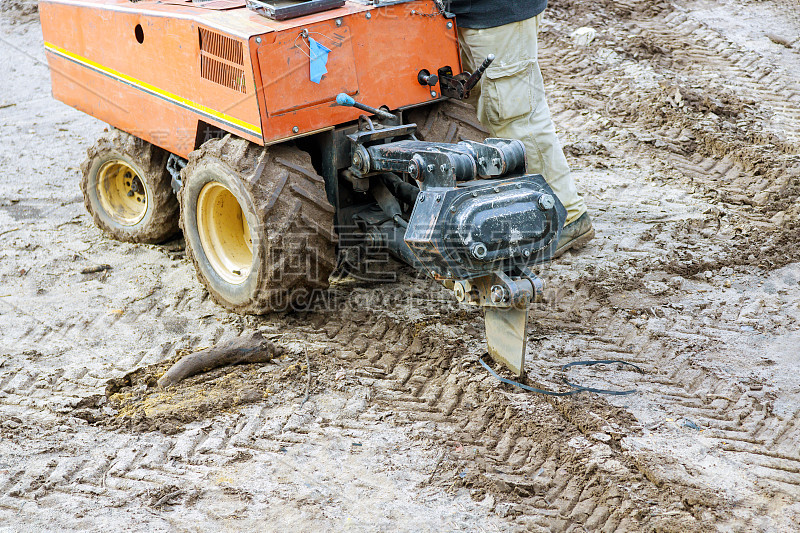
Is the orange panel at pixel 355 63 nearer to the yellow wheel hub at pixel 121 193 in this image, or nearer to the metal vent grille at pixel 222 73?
the metal vent grille at pixel 222 73

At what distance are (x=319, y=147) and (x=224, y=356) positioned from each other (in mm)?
1093

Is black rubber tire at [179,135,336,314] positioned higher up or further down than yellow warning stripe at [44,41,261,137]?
further down

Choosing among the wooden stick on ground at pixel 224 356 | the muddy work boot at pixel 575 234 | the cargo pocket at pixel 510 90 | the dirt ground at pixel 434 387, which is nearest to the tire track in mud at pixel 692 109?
the dirt ground at pixel 434 387

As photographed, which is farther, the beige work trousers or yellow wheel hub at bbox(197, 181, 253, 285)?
the beige work trousers

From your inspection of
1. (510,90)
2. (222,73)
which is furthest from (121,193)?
(510,90)

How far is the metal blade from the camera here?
3436 millimetres

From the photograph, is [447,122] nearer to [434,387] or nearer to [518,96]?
[518,96]

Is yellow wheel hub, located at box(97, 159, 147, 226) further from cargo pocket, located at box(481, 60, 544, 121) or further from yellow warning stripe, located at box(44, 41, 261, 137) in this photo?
cargo pocket, located at box(481, 60, 544, 121)

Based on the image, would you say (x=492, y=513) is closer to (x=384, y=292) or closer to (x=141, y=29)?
(x=384, y=292)

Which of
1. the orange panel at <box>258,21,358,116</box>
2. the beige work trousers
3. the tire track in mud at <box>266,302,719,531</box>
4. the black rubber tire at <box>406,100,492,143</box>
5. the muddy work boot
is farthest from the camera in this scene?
the muddy work boot

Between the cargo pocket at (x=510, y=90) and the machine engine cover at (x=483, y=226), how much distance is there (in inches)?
51.4

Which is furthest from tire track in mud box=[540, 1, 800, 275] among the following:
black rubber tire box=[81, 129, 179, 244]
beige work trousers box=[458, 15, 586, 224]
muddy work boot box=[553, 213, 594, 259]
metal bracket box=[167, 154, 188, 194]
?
black rubber tire box=[81, 129, 179, 244]

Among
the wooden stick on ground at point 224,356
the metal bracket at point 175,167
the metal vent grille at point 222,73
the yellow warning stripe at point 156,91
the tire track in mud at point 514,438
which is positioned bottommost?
the tire track in mud at point 514,438

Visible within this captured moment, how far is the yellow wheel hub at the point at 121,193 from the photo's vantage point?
5.04 m
